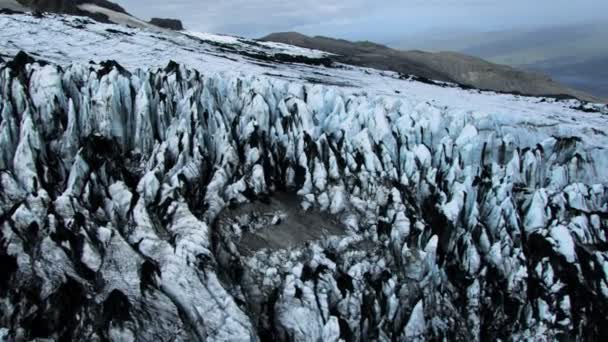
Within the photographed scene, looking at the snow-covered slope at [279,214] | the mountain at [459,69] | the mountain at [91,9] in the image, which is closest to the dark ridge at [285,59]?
the snow-covered slope at [279,214]

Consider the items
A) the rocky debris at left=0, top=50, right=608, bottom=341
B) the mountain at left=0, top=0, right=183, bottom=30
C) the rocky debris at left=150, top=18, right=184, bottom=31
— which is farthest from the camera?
the rocky debris at left=150, top=18, right=184, bottom=31

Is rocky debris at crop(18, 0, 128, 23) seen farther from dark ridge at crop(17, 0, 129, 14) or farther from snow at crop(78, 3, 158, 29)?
snow at crop(78, 3, 158, 29)

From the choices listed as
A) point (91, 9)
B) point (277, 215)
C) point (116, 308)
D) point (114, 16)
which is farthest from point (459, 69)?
point (116, 308)

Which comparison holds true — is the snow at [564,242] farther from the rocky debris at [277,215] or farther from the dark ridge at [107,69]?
the dark ridge at [107,69]

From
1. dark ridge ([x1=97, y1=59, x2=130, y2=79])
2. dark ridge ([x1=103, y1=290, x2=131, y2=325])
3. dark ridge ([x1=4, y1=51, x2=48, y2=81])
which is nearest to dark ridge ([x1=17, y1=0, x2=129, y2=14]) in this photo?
dark ridge ([x1=4, y1=51, x2=48, y2=81])

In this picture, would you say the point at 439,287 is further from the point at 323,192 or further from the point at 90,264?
the point at 90,264

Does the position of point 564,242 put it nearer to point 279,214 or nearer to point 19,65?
point 279,214
